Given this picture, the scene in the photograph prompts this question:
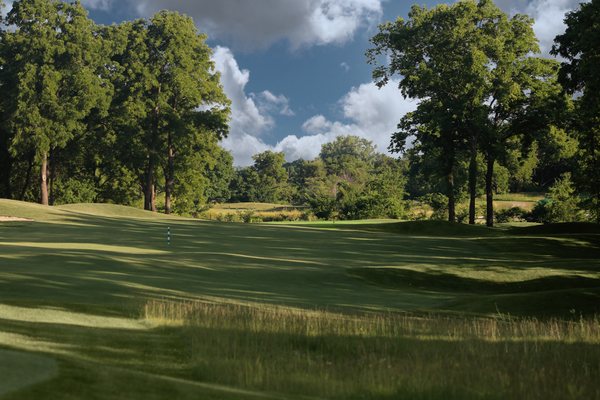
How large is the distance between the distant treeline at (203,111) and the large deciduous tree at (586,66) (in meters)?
0.11

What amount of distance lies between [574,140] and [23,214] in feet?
166

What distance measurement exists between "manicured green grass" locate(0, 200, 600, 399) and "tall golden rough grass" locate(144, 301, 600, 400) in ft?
0.16

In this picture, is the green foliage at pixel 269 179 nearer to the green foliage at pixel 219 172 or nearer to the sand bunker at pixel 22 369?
the green foliage at pixel 219 172

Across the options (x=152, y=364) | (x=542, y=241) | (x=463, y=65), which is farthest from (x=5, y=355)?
(x=463, y=65)

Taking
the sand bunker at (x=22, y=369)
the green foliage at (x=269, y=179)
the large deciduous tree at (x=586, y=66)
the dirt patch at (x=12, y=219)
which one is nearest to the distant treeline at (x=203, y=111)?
the large deciduous tree at (x=586, y=66)

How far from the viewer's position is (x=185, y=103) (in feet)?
244

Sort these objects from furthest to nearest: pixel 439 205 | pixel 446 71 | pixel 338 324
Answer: pixel 439 205
pixel 446 71
pixel 338 324

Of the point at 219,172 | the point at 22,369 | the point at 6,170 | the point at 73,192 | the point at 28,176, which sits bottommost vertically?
the point at 22,369

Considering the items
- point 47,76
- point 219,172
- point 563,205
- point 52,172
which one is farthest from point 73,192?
point 563,205

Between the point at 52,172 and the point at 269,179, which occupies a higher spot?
the point at 269,179

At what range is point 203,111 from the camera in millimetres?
72938

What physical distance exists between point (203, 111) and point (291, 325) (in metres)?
62.3

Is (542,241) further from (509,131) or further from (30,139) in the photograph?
(30,139)

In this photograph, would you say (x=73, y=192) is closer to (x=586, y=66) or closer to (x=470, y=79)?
(x=470, y=79)
